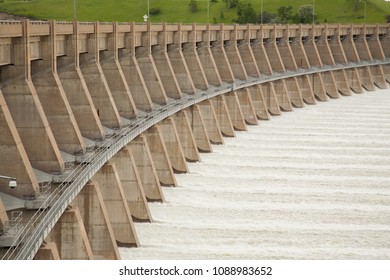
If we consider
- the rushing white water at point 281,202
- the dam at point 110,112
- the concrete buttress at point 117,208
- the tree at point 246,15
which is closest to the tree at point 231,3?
the tree at point 246,15

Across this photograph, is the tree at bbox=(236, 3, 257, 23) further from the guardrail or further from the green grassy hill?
the guardrail

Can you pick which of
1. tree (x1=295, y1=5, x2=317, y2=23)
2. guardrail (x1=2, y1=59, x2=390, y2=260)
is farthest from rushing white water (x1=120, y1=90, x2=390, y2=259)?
tree (x1=295, y1=5, x2=317, y2=23)

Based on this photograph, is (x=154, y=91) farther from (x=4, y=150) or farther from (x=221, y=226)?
(x=4, y=150)

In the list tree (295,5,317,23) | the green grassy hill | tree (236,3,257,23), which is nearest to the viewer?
the green grassy hill

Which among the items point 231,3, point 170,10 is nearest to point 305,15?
point 231,3

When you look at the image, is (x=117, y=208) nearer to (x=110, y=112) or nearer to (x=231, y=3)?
(x=110, y=112)

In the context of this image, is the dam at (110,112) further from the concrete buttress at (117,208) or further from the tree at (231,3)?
the tree at (231,3)
